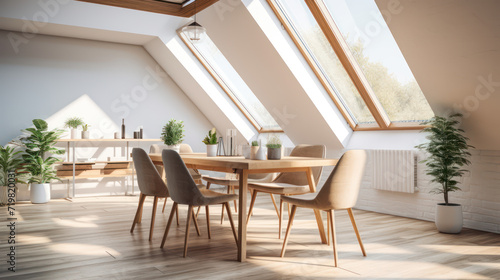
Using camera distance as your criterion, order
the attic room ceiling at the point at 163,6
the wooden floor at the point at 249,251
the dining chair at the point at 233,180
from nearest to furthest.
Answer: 1. the wooden floor at the point at 249,251
2. the dining chair at the point at 233,180
3. the attic room ceiling at the point at 163,6

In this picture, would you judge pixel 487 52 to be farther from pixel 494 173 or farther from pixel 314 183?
pixel 314 183

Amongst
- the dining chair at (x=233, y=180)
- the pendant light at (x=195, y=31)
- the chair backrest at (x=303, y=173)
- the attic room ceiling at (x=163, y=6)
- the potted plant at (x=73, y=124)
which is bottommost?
the dining chair at (x=233, y=180)

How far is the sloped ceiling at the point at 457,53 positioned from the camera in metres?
3.32

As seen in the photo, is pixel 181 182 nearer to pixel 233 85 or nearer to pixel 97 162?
pixel 97 162

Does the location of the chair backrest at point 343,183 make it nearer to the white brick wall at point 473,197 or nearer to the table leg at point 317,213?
the table leg at point 317,213

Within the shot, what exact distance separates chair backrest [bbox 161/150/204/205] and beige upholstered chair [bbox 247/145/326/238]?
2.75 ft

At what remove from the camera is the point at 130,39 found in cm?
671

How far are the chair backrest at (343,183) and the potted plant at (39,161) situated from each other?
14.4 feet

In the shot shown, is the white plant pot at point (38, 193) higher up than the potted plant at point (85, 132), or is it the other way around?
the potted plant at point (85, 132)

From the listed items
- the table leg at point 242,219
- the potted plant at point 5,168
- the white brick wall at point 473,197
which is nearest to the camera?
the table leg at point 242,219

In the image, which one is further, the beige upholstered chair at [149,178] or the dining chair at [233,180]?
the dining chair at [233,180]

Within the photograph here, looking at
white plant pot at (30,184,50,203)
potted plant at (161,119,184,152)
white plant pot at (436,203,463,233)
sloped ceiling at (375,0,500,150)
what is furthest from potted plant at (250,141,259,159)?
white plant pot at (30,184,50,203)

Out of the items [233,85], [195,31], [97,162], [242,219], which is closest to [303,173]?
[242,219]

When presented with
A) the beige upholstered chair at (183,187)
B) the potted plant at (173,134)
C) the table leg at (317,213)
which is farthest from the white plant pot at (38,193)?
the table leg at (317,213)
